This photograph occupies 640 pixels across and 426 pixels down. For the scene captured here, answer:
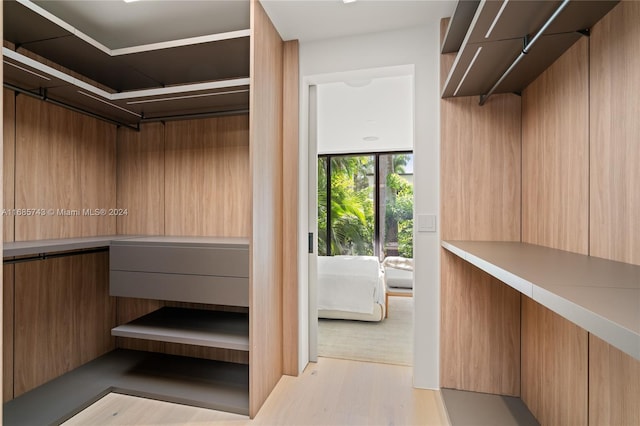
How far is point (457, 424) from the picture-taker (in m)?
1.60

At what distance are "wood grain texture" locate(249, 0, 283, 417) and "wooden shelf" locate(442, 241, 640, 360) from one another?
1164 mm

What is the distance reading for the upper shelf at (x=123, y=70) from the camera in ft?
5.58

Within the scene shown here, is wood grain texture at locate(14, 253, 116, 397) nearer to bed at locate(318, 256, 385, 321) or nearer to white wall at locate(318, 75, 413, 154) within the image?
bed at locate(318, 256, 385, 321)

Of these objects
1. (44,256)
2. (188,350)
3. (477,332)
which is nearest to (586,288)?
(477,332)

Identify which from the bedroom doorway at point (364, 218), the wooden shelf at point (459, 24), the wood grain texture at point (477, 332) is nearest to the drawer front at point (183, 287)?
the bedroom doorway at point (364, 218)

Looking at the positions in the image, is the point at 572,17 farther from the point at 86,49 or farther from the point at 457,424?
the point at 86,49

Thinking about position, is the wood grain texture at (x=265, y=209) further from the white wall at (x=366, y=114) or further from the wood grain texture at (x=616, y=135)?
the wood grain texture at (x=616, y=135)

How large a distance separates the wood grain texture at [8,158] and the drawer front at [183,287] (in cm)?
62

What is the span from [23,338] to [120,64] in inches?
73.2

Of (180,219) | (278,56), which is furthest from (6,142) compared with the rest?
(278,56)

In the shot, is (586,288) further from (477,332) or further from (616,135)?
(477,332)

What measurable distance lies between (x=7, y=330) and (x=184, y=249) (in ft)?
3.64

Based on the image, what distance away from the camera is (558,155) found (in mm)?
1409

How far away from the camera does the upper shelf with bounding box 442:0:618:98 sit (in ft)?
3.41
